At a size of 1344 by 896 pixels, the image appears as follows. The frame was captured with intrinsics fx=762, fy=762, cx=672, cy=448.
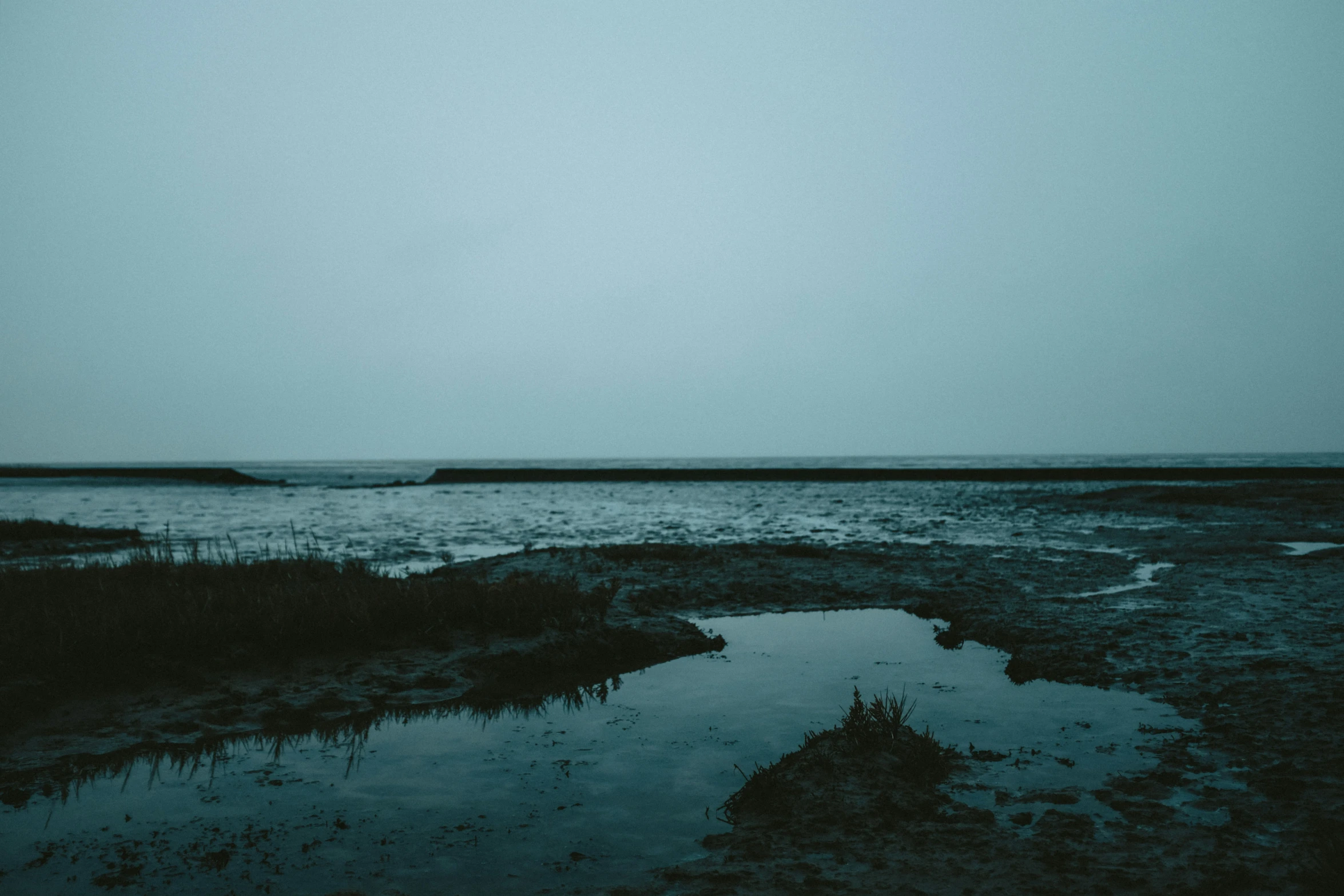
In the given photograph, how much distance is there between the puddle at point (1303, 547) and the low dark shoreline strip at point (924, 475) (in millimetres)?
46759

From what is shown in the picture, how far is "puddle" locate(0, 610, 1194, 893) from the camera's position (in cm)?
457

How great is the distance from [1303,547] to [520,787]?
20439 mm

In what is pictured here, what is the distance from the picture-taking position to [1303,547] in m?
18.2

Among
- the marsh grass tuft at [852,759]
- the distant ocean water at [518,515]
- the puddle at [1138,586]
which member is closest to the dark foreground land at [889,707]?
the marsh grass tuft at [852,759]

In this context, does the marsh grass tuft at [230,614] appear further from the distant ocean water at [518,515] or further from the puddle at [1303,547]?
the puddle at [1303,547]

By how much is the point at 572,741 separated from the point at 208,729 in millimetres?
3454

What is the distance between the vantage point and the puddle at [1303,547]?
55.5ft

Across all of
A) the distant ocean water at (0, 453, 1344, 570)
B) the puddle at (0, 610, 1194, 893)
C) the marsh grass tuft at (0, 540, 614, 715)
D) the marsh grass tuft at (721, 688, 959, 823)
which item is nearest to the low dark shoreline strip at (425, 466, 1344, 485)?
the distant ocean water at (0, 453, 1344, 570)

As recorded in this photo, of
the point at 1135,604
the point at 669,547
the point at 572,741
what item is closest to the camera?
the point at 572,741

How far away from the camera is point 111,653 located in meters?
8.36

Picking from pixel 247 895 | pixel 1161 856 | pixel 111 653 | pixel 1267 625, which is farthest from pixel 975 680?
pixel 111 653

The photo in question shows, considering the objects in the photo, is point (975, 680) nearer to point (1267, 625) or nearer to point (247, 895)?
point (1267, 625)

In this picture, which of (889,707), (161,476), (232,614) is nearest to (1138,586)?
(889,707)

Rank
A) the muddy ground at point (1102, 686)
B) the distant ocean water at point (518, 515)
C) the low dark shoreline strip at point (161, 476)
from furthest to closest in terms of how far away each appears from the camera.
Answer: the low dark shoreline strip at point (161, 476) < the distant ocean water at point (518, 515) < the muddy ground at point (1102, 686)
